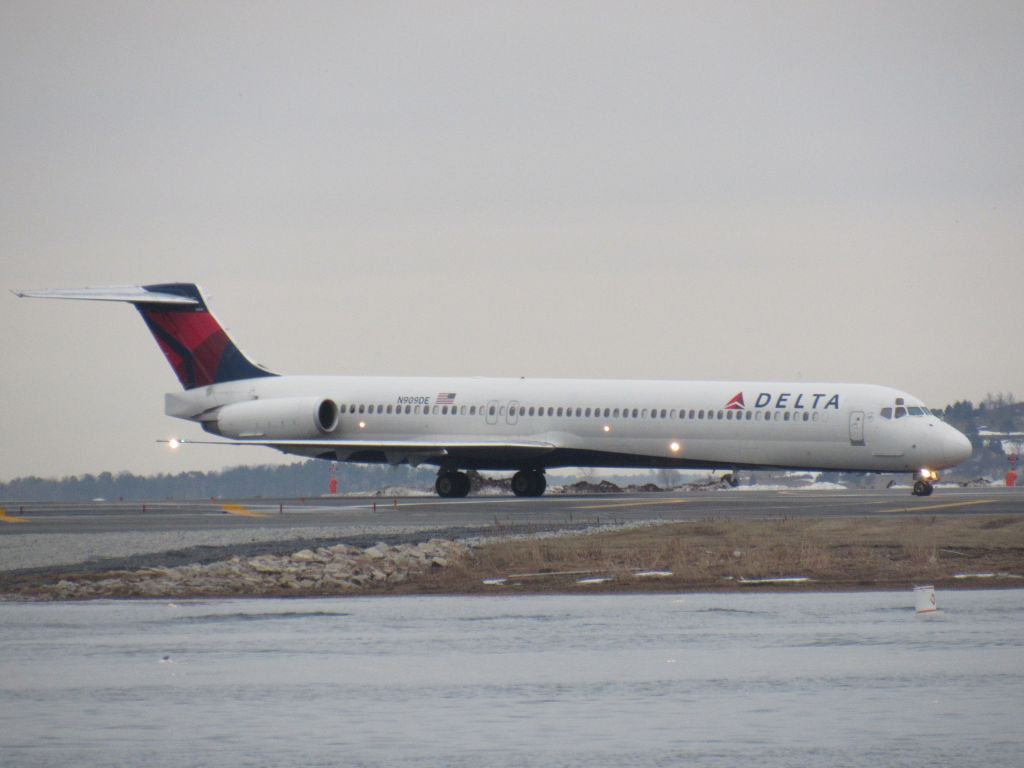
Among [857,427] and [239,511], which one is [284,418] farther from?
[857,427]

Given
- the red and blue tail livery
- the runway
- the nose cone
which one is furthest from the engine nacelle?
the nose cone

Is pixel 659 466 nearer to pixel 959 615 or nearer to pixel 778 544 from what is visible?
pixel 778 544

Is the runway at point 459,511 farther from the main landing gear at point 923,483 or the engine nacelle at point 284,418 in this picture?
the engine nacelle at point 284,418

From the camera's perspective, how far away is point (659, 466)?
52781 mm

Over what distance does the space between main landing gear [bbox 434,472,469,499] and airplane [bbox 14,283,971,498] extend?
43mm

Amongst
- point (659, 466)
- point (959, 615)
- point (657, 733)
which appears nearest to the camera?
point (657, 733)

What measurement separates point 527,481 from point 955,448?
13.3 m

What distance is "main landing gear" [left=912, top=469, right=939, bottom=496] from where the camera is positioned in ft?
159

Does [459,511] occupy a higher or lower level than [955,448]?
lower

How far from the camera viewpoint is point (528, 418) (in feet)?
179

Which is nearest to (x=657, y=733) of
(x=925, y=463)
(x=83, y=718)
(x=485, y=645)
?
(x=83, y=718)

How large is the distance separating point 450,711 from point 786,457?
36381 millimetres

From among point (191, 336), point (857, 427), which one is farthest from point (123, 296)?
point (857, 427)

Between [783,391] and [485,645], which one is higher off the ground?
[783,391]
